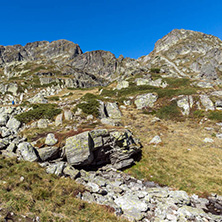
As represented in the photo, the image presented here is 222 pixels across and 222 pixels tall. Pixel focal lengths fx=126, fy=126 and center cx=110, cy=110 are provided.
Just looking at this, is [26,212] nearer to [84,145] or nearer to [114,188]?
[114,188]

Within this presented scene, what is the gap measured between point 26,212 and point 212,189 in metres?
15.9

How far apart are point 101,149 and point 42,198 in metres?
8.91

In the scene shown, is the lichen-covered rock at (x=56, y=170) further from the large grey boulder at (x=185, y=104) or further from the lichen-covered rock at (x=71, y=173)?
the large grey boulder at (x=185, y=104)

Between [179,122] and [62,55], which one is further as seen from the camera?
[62,55]

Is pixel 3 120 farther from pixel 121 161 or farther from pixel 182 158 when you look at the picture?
pixel 182 158

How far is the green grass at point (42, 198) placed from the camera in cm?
659

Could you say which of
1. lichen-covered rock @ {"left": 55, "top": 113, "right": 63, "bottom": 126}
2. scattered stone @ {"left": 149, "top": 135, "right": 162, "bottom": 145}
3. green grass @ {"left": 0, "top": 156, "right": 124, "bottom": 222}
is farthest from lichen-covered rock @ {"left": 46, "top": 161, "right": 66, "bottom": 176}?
scattered stone @ {"left": 149, "top": 135, "right": 162, "bottom": 145}

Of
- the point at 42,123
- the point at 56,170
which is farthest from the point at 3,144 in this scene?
the point at 42,123

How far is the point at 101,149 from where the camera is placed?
16.5 metres

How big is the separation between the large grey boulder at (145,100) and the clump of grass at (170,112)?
4187 millimetres

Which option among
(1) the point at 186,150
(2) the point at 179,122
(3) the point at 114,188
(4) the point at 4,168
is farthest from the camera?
(2) the point at 179,122

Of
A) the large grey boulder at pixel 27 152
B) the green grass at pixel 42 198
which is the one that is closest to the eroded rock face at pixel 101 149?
the large grey boulder at pixel 27 152

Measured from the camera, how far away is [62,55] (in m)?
189

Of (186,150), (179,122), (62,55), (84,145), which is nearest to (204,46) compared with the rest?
(179,122)
